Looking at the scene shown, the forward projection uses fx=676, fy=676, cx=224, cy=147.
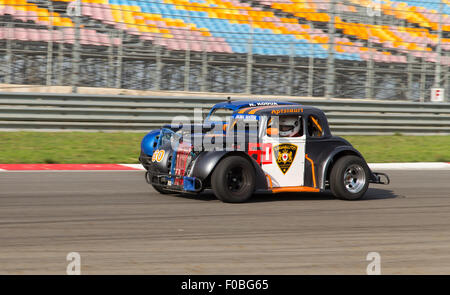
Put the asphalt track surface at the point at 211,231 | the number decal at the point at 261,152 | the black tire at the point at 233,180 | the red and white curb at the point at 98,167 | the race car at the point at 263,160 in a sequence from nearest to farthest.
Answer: the asphalt track surface at the point at 211,231, the black tire at the point at 233,180, the race car at the point at 263,160, the number decal at the point at 261,152, the red and white curb at the point at 98,167

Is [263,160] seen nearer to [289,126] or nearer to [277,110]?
[289,126]

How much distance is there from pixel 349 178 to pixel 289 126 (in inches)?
42.4

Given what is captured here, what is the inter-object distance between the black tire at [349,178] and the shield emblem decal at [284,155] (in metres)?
0.60

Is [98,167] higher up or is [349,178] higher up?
[349,178]

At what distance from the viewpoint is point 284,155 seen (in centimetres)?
852

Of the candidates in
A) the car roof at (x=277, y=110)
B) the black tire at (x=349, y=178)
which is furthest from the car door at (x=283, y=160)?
the black tire at (x=349, y=178)

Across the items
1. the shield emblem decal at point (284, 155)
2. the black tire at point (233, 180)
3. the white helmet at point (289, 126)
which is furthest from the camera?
the white helmet at point (289, 126)

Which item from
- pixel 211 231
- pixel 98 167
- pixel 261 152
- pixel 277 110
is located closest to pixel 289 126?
pixel 277 110

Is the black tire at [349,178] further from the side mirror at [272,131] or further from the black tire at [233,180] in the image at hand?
the black tire at [233,180]

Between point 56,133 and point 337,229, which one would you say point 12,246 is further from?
Answer: point 56,133

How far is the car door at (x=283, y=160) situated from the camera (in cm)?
845

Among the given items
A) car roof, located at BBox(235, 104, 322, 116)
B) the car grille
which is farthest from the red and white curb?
car roof, located at BBox(235, 104, 322, 116)

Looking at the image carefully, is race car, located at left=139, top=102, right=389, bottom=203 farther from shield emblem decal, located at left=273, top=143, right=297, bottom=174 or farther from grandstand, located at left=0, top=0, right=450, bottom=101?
grandstand, located at left=0, top=0, right=450, bottom=101
